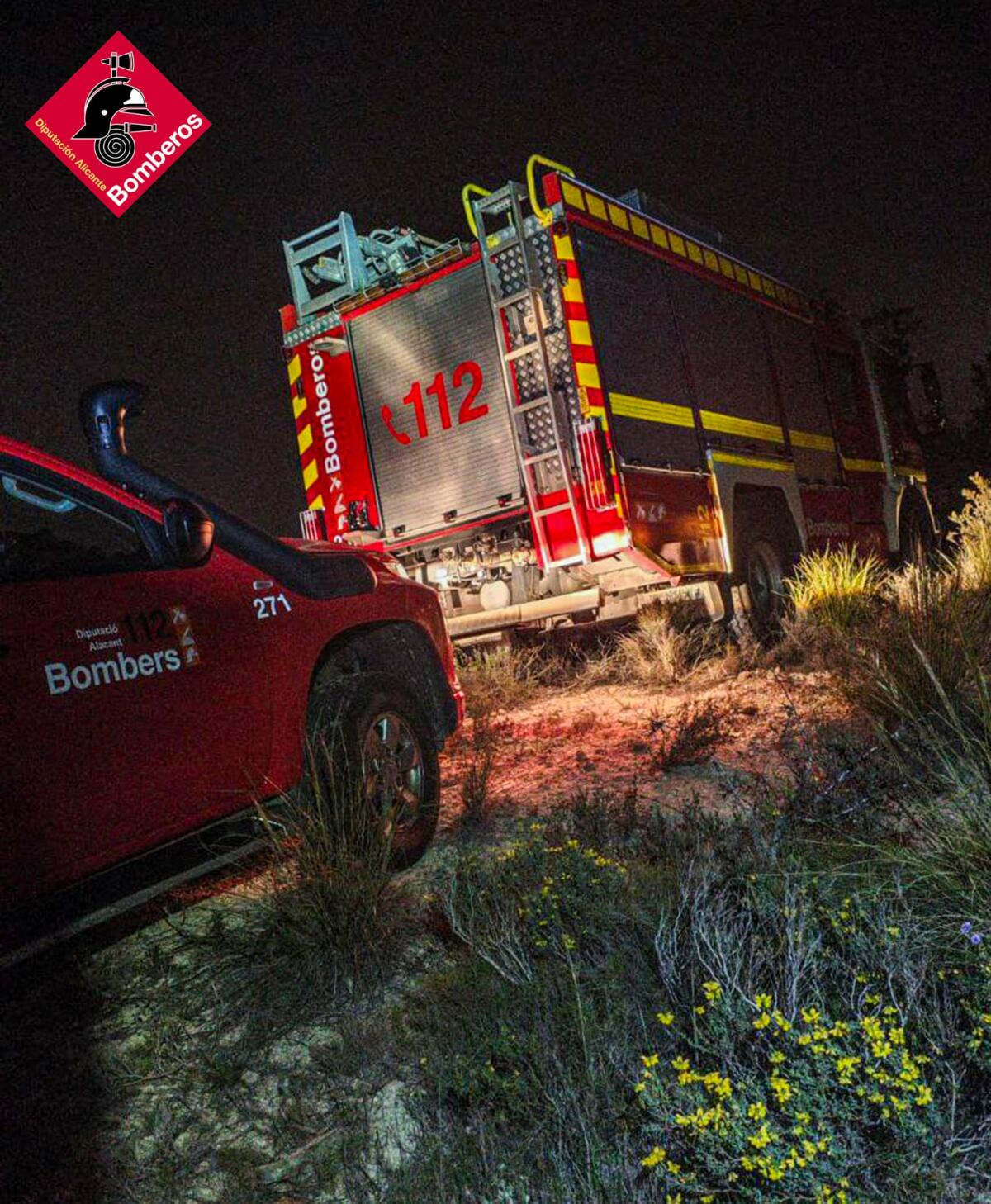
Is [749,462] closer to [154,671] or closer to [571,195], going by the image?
Result: [571,195]

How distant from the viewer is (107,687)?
2.69 metres

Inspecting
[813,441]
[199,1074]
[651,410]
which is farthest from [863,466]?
[199,1074]

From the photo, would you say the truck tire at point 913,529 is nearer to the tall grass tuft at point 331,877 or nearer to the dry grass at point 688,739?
the dry grass at point 688,739

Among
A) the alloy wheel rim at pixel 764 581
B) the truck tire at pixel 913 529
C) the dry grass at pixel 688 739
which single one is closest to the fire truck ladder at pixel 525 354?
the dry grass at pixel 688 739

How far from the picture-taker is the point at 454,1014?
7.34ft

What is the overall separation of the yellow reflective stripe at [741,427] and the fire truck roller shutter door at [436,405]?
2.01 meters

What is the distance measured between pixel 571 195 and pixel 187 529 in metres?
5.01

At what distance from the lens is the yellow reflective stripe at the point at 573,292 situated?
6.69 metres

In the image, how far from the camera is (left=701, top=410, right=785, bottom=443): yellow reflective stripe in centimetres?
816

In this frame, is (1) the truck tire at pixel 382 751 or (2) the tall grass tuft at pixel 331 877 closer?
(2) the tall grass tuft at pixel 331 877

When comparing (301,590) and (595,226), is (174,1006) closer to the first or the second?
(301,590)

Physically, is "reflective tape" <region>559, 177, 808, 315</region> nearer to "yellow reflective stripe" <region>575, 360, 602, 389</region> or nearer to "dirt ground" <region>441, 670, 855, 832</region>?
"yellow reflective stripe" <region>575, 360, 602, 389</region>

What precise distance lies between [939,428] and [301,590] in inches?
437

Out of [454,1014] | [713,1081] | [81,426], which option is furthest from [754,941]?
[81,426]
